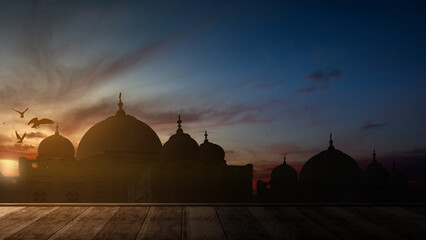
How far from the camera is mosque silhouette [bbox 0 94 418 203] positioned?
87.1ft

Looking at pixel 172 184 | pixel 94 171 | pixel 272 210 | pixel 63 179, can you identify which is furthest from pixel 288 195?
pixel 272 210

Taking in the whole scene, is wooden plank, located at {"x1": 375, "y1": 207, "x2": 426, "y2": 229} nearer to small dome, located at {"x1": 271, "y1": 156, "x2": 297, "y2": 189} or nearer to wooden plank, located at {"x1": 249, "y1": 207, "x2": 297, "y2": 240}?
wooden plank, located at {"x1": 249, "y1": 207, "x2": 297, "y2": 240}

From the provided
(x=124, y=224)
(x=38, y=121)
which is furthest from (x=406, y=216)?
(x=38, y=121)

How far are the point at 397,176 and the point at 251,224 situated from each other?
45.1 meters

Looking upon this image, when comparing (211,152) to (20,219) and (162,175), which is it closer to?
(162,175)

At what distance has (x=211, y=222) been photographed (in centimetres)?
382

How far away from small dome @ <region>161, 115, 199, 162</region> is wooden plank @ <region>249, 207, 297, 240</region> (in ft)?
78.7

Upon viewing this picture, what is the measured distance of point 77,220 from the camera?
389cm

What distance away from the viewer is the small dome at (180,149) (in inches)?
1132

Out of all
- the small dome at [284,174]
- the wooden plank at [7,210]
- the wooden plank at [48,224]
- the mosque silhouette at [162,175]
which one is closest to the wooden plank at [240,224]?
the wooden plank at [48,224]

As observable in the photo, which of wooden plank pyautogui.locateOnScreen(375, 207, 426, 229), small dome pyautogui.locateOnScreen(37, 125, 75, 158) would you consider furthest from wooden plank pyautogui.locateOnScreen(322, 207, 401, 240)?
small dome pyautogui.locateOnScreen(37, 125, 75, 158)

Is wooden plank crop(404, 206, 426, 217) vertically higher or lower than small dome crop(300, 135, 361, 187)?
higher

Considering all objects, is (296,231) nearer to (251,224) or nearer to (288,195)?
(251,224)

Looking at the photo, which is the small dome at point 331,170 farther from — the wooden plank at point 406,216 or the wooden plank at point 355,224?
the wooden plank at point 355,224
